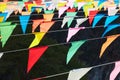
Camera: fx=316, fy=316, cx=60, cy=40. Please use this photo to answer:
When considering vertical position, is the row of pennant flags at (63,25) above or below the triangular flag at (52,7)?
above

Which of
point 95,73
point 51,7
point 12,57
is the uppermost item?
point 51,7

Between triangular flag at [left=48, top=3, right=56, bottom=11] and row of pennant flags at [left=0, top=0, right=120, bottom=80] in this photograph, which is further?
triangular flag at [left=48, top=3, right=56, bottom=11]

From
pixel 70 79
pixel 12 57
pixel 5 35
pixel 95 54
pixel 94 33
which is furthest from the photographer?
pixel 94 33

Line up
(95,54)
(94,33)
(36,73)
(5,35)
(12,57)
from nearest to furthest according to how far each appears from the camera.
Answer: (5,35) < (36,73) < (12,57) < (95,54) < (94,33)

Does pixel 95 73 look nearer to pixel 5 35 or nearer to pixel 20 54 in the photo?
pixel 20 54

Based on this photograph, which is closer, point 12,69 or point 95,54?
point 12,69

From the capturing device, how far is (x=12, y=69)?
8.87 m

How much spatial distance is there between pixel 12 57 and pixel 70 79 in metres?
5.26

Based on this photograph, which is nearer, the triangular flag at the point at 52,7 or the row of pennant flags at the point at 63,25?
the row of pennant flags at the point at 63,25

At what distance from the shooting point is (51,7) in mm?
13055

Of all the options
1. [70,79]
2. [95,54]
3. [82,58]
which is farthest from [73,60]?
[70,79]

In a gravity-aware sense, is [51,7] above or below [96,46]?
above

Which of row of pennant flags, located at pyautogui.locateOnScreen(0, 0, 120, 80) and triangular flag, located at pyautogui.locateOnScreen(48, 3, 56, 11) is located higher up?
row of pennant flags, located at pyautogui.locateOnScreen(0, 0, 120, 80)

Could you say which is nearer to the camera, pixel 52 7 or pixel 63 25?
pixel 63 25
